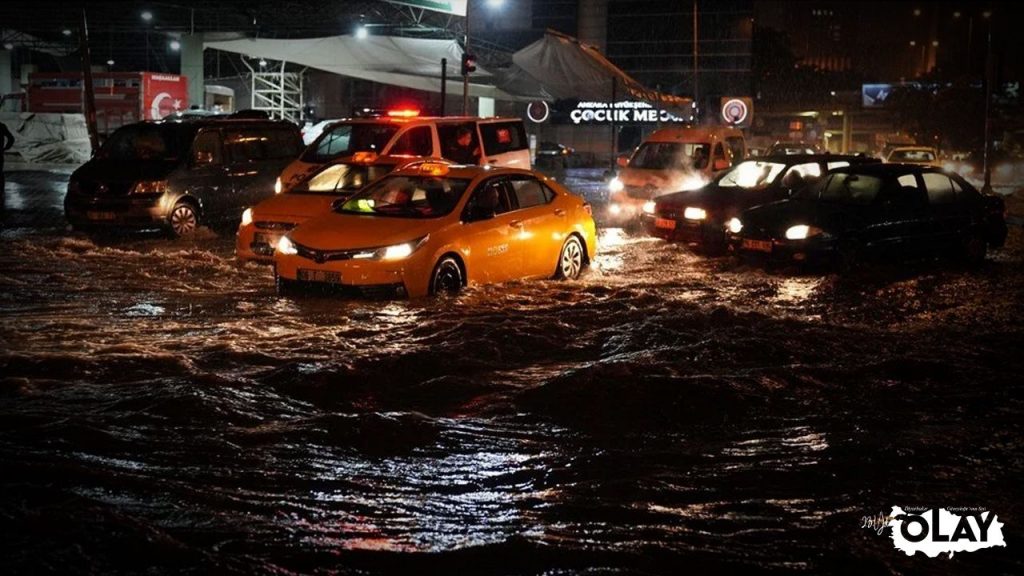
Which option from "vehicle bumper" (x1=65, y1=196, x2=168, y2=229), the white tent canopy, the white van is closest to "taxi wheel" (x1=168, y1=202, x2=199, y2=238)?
"vehicle bumper" (x1=65, y1=196, x2=168, y2=229)

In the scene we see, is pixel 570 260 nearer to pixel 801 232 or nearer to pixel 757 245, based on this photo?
pixel 757 245

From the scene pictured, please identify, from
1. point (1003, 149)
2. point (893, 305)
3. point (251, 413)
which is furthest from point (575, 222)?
point (1003, 149)

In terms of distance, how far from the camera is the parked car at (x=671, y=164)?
70.9ft

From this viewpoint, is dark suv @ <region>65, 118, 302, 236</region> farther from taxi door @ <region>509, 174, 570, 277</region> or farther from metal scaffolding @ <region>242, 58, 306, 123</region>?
metal scaffolding @ <region>242, 58, 306, 123</region>

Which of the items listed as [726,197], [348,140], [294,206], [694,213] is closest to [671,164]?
[726,197]

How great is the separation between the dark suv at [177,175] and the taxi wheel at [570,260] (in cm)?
709

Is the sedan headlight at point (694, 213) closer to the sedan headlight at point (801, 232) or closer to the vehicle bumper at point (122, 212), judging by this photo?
the sedan headlight at point (801, 232)

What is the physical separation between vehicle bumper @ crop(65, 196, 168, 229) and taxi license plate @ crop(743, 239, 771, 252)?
28.6 feet

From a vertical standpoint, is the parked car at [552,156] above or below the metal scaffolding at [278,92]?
below

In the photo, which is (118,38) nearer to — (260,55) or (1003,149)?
(260,55)

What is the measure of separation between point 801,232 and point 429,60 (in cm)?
2048

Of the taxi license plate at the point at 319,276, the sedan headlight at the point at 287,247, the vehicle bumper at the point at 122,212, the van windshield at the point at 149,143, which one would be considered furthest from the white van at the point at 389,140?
the taxi license plate at the point at 319,276

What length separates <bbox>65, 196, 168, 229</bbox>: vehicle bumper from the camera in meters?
17.6

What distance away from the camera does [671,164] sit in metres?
21.9
